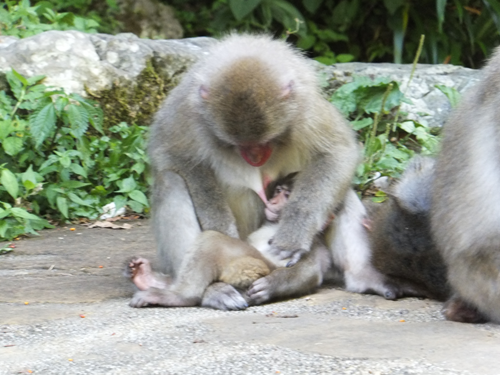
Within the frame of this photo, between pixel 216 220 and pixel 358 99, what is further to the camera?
pixel 358 99

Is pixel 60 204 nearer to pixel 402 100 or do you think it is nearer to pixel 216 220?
pixel 216 220

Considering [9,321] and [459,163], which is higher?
[459,163]

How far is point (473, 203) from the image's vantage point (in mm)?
3908

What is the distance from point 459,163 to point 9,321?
7.64 feet

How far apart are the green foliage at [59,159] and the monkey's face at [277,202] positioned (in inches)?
89.3

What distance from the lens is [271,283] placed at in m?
4.70

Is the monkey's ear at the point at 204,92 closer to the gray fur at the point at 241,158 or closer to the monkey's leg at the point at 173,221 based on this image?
the gray fur at the point at 241,158

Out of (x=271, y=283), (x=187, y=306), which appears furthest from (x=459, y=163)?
(x=187, y=306)

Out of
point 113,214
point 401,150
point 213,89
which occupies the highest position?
point 213,89

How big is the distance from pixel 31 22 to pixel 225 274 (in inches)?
198

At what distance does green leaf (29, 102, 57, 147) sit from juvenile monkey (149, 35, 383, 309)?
192 centimetres

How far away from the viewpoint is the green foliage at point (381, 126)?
286 inches

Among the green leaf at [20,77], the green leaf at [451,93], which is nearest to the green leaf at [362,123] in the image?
the green leaf at [451,93]

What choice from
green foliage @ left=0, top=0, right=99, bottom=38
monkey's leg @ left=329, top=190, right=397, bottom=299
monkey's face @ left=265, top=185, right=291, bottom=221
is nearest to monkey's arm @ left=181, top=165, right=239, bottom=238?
monkey's face @ left=265, top=185, right=291, bottom=221
